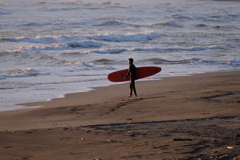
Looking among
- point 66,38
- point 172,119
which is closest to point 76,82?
point 172,119

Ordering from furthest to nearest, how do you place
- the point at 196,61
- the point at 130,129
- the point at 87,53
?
the point at 87,53 → the point at 196,61 → the point at 130,129

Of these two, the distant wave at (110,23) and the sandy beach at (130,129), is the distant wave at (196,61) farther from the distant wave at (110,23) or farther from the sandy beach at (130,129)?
the distant wave at (110,23)

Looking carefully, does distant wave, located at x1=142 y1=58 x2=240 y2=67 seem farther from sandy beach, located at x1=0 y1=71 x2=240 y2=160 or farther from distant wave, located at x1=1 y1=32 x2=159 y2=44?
distant wave, located at x1=1 y1=32 x2=159 y2=44

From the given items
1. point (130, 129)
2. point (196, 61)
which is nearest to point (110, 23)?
point (196, 61)

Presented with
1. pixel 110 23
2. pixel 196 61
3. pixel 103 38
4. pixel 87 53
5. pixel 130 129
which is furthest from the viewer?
pixel 110 23

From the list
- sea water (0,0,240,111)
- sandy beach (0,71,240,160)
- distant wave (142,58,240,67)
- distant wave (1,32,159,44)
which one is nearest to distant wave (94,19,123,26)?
sea water (0,0,240,111)

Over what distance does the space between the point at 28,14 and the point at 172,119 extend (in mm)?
42219

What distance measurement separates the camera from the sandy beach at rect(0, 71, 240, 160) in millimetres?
5184

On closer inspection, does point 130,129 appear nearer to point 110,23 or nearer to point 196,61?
point 196,61

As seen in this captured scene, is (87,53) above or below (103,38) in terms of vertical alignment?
below

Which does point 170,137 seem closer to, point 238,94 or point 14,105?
point 238,94

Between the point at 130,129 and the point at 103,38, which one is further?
the point at 103,38

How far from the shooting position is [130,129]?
21.4 ft

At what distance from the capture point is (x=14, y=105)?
10.1 m
